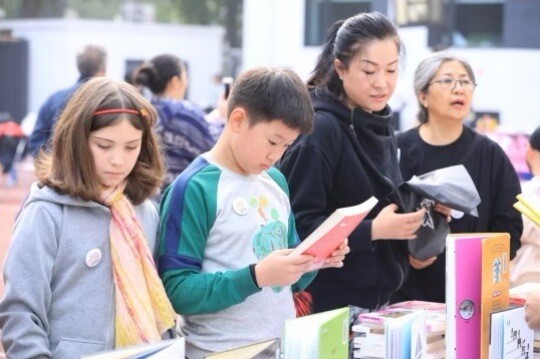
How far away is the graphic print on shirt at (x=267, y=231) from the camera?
2562 mm

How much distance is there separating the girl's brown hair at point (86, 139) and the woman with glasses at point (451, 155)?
117cm

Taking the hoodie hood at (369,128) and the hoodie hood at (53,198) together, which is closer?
the hoodie hood at (53,198)

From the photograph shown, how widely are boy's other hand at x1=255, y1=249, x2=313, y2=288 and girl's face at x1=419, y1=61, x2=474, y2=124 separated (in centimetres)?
149

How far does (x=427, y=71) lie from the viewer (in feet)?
12.5

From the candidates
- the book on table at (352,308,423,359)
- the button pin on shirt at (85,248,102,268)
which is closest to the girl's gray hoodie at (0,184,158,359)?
the button pin on shirt at (85,248,102,268)

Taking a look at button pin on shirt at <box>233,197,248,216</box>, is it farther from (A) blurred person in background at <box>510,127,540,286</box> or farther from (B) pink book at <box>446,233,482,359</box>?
(A) blurred person in background at <box>510,127,540,286</box>

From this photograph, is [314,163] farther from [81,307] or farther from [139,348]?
[139,348]

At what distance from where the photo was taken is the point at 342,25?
123 inches

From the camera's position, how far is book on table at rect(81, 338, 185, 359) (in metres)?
1.85

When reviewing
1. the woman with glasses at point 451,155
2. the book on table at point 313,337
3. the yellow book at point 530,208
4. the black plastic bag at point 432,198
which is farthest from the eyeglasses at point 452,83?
the book on table at point 313,337

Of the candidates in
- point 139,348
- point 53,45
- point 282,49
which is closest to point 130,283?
point 139,348

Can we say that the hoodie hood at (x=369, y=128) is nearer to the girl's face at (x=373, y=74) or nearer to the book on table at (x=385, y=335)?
the girl's face at (x=373, y=74)

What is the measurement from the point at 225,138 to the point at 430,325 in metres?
0.70

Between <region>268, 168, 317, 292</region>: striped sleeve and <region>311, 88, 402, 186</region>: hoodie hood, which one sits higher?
<region>311, 88, 402, 186</region>: hoodie hood
